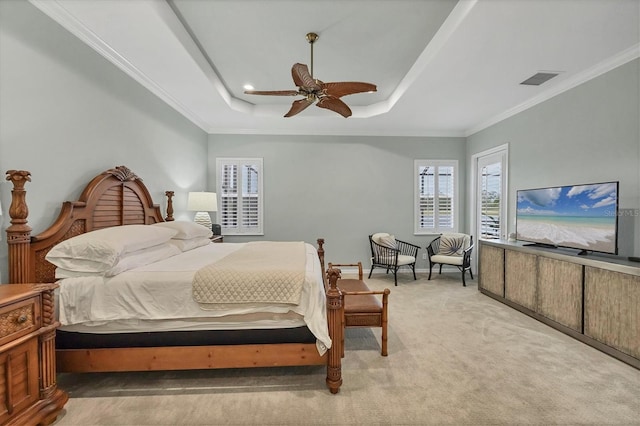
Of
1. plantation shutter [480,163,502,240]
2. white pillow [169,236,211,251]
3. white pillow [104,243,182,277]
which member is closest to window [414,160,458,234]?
plantation shutter [480,163,502,240]

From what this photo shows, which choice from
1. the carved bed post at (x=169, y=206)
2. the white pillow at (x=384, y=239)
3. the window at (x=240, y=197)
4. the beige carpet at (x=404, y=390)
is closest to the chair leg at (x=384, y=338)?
the beige carpet at (x=404, y=390)

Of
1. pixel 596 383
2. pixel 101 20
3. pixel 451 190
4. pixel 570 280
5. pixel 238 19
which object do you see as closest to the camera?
pixel 596 383

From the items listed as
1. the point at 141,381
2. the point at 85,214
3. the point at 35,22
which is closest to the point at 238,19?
the point at 35,22

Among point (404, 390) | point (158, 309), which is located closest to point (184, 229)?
point (158, 309)

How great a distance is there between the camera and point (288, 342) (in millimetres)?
2117

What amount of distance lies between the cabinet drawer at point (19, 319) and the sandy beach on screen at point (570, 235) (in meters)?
4.57

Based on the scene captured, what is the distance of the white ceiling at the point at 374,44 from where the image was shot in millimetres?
2363

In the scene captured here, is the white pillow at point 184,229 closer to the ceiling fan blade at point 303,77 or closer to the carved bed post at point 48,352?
the carved bed post at point 48,352

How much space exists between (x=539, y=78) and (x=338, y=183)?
3380mm

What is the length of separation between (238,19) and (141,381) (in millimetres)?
3185

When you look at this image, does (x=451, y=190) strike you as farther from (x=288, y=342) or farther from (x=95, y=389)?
(x=95, y=389)

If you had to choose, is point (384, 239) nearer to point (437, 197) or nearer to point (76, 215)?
point (437, 197)

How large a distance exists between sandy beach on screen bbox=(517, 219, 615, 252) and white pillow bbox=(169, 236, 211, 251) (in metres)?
4.28

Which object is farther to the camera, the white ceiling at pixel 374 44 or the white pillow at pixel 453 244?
the white pillow at pixel 453 244
